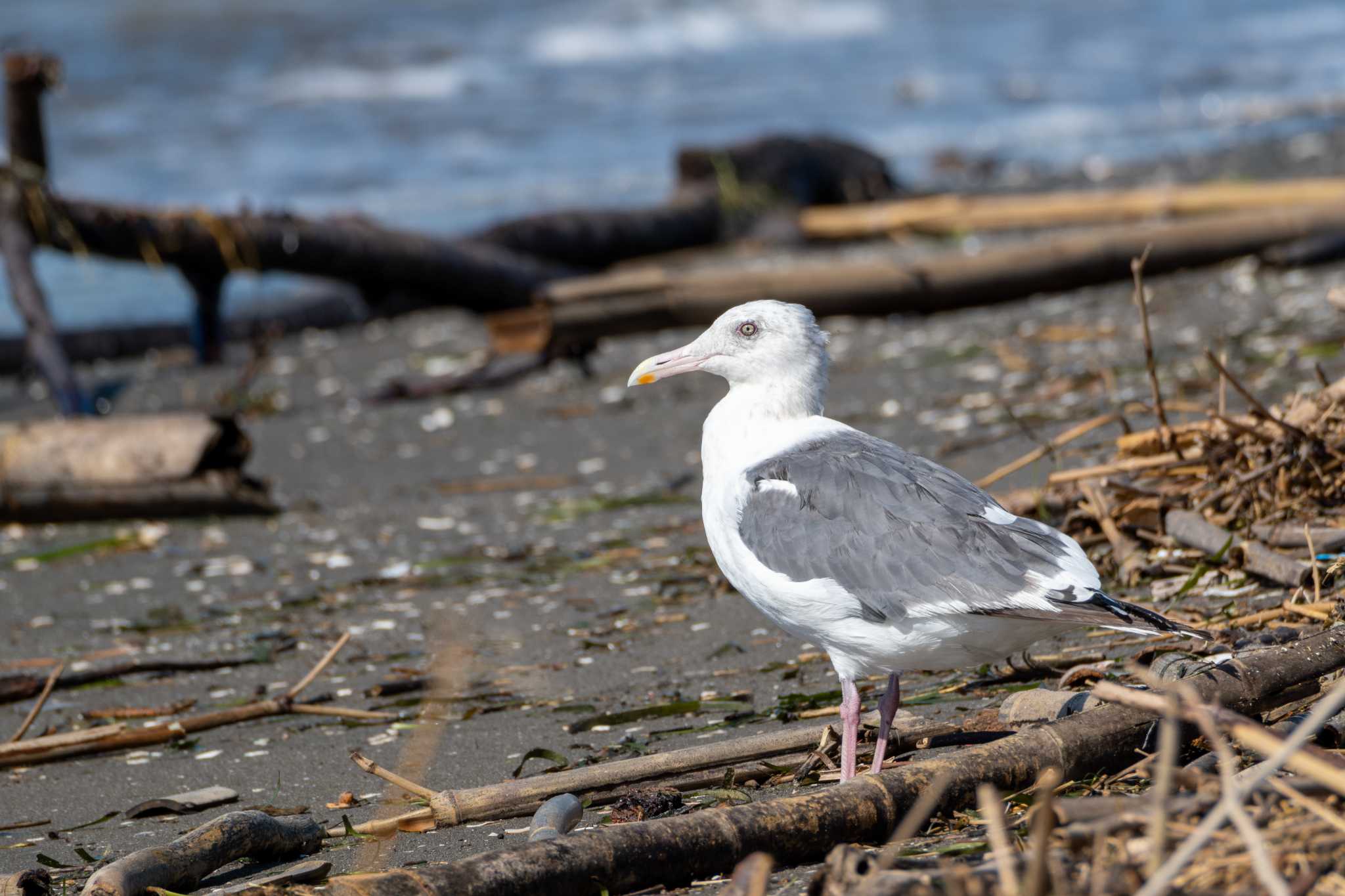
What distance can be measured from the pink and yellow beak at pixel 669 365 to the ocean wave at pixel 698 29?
76.9 ft

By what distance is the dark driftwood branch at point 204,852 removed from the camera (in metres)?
2.87

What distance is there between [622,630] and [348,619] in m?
1.13

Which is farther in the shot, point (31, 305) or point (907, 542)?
point (31, 305)

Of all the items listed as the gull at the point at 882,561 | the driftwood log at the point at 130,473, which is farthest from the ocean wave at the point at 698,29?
the gull at the point at 882,561

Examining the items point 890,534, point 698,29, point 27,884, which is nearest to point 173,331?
point 27,884

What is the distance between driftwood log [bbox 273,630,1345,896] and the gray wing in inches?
9.8

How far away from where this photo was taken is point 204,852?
3066 mm

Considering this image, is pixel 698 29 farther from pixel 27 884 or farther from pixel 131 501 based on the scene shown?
pixel 27 884

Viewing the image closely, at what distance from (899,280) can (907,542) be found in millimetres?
5362

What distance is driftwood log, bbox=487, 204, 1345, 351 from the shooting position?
821cm

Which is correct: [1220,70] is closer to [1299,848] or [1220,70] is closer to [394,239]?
[394,239]

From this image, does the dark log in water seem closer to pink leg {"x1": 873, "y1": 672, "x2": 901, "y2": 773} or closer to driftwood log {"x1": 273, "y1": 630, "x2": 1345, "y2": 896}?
pink leg {"x1": 873, "y1": 672, "x2": 901, "y2": 773}

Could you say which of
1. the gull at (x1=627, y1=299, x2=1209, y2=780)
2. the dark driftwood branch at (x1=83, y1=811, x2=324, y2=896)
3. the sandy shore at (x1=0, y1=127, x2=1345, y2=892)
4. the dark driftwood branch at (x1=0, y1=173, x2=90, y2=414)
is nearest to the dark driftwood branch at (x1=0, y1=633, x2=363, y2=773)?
the sandy shore at (x1=0, y1=127, x2=1345, y2=892)

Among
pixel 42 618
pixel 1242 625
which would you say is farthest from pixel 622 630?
pixel 42 618
